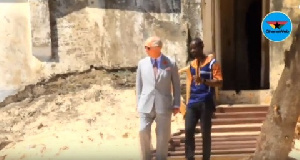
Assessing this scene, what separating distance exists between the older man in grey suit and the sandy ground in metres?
1.61

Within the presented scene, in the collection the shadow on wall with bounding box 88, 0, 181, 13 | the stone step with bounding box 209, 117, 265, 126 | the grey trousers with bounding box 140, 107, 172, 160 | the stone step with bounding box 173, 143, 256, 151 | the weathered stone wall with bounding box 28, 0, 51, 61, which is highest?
the shadow on wall with bounding box 88, 0, 181, 13

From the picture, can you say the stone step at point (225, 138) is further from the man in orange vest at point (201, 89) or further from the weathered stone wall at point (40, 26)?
the weathered stone wall at point (40, 26)

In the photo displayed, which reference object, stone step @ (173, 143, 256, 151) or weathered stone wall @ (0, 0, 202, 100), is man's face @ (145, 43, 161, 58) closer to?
stone step @ (173, 143, 256, 151)

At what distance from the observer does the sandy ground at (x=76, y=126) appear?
8.17m

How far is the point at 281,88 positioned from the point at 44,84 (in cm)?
575

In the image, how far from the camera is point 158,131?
6.09 meters

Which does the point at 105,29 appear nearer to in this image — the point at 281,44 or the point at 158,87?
the point at 281,44

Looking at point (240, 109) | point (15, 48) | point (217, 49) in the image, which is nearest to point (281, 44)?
point (240, 109)

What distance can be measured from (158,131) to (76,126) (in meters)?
3.44

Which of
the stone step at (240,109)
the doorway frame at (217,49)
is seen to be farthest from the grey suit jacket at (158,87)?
the doorway frame at (217,49)

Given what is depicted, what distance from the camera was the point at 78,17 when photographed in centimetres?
1055

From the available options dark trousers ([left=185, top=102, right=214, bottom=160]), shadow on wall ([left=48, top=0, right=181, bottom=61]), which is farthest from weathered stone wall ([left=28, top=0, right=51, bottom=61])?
dark trousers ([left=185, top=102, right=214, bottom=160])

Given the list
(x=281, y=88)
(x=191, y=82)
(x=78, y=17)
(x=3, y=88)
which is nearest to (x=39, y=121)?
(x=3, y=88)

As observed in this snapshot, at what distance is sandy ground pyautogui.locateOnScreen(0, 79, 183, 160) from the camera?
8.17 meters
